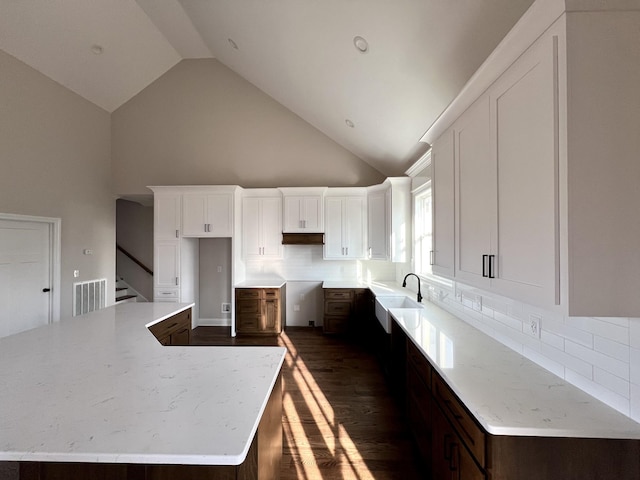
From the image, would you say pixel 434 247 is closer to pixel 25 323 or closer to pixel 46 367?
pixel 46 367

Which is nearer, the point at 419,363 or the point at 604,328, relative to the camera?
the point at 604,328

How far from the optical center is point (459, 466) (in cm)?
128

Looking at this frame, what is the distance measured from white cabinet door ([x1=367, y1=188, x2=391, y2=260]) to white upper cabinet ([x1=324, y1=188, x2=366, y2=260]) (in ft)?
0.48

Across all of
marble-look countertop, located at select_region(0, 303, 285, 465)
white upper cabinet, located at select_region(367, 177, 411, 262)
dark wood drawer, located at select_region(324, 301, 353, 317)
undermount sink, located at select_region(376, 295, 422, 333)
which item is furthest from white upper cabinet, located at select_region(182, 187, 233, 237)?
marble-look countertop, located at select_region(0, 303, 285, 465)

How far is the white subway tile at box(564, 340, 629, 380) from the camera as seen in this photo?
3.50 feet

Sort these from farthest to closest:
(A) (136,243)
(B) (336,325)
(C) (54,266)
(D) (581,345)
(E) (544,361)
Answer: (A) (136,243), (B) (336,325), (C) (54,266), (E) (544,361), (D) (581,345)

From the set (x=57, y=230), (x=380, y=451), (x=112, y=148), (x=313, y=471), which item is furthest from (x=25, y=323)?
(x=380, y=451)

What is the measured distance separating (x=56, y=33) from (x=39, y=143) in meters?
1.48

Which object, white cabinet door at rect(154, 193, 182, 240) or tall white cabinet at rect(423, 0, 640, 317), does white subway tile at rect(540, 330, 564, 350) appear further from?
white cabinet door at rect(154, 193, 182, 240)

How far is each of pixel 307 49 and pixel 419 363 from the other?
3.21m

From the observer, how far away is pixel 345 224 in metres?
4.86

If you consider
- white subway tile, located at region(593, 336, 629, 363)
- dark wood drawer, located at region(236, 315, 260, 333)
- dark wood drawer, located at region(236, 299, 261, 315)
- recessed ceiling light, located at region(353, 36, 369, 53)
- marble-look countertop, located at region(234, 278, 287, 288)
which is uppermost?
recessed ceiling light, located at region(353, 36, 369, 53)

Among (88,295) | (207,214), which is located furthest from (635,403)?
(88,295)

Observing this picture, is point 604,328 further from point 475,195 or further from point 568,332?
point 475,195
